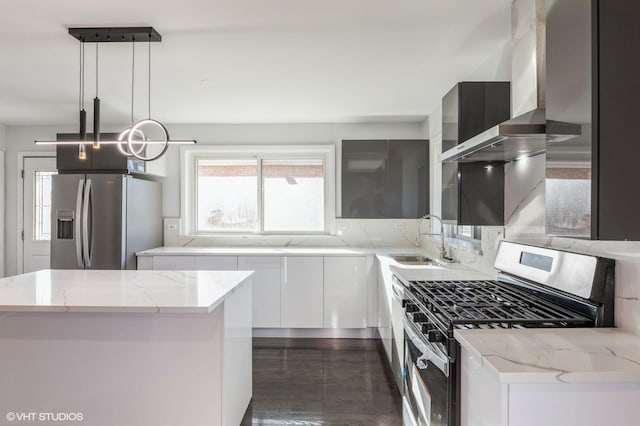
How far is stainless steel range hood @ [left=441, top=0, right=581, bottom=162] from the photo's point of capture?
4.67ft

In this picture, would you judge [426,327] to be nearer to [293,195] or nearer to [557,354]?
[557,354]

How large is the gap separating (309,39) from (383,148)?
81.1 inches

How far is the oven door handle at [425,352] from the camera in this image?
1.43 meters

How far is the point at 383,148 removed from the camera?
4.22 m

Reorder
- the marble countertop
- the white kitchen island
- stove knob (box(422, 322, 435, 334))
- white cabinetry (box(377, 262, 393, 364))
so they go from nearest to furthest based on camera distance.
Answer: stove knob (box(422, 322, 435, 334))
the white kitchen island
the marble countertop
white cabinetry (box(377, 262, 393, 364))

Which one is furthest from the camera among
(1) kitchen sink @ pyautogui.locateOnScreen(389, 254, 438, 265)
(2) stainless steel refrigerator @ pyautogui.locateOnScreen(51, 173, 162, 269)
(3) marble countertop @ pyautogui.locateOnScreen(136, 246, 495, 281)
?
(2) stainless steel refrigerator @ pyautogui.locateOnScreen(51, 173, 162, 269)

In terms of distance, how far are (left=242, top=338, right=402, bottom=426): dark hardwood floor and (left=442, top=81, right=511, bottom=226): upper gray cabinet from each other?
1.41m

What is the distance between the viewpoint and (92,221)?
381 cm

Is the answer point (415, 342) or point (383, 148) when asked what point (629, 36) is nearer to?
point (415, 342)

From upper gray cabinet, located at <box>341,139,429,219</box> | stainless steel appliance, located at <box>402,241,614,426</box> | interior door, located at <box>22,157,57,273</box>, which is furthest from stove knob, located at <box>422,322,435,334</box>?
interior door, located at <box>22,157,57,273</box>

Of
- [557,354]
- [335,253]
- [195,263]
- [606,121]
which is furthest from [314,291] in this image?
[606,121]

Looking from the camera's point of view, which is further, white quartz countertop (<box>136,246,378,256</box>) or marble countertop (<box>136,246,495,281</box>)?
white quartz countertop (<box>136,246,378,256</box>)

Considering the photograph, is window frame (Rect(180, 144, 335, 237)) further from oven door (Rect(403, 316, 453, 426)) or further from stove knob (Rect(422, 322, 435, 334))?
stove knob (Rect(422, 322, 435, 334))

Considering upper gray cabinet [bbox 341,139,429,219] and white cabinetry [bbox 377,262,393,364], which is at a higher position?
upper gray cabinet [bbox 341,139,429,219]
